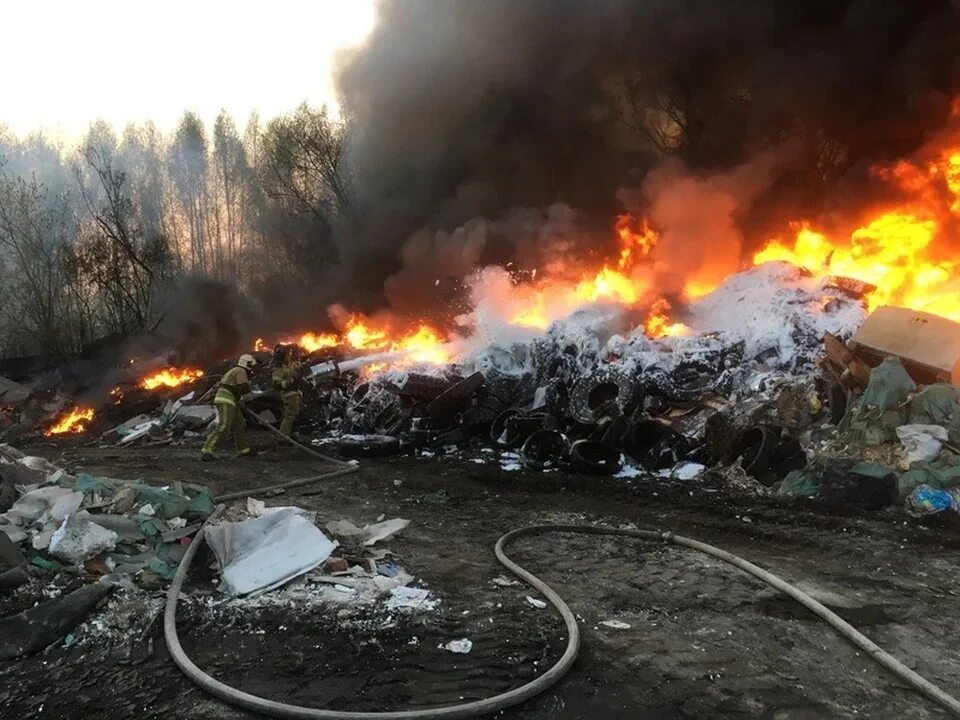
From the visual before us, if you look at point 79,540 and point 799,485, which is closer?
point 79,540

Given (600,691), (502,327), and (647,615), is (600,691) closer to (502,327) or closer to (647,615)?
(647,615)

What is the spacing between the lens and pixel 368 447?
8734mm

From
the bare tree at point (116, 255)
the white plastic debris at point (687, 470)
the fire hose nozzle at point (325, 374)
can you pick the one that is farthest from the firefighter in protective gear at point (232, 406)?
the bare tree at point (116, 255)

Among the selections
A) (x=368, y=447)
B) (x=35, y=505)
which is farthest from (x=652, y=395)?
(x=35, y=505)

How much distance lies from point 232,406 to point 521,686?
6.83 meters

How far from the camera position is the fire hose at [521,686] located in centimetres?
263

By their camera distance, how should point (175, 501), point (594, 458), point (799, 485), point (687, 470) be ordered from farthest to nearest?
1. point (594, 458)
2. point (687, 470)
3. point (799, 485)
4. point (175, 501)

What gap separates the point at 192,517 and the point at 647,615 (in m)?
3.41

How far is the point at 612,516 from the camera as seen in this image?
6020 millimetres

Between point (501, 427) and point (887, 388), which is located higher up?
point (887, 388)

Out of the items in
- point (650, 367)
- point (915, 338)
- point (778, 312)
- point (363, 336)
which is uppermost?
point (778, 312)

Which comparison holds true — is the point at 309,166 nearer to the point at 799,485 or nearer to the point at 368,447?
the point at 368,447

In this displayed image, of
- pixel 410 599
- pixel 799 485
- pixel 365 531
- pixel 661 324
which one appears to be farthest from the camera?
pixel 661 324

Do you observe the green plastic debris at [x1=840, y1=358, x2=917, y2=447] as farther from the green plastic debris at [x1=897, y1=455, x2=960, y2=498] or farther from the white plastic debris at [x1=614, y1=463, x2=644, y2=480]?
the white plastic debris at [x1=614, y1=463, x2=644, y2=480]
